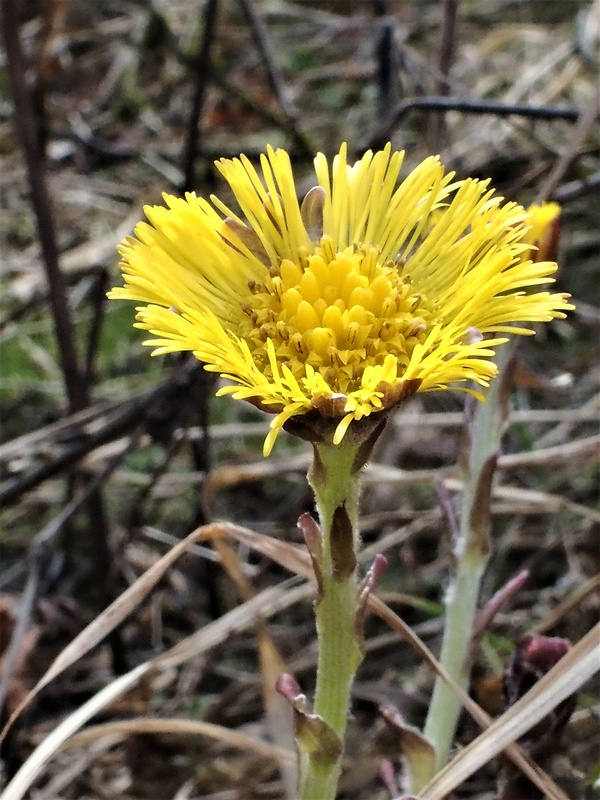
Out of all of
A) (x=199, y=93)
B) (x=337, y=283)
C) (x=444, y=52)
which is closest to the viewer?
(x=337, y=283)

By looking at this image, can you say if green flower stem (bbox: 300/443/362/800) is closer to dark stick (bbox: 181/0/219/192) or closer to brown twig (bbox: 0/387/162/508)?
brown twig (bbox: 0/387/162/508)

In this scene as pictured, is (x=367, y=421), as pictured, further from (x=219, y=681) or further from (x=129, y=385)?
(x=129, y=385)

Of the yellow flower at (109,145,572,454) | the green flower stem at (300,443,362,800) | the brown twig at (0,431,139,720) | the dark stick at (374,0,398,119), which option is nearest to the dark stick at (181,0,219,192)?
the dark stick at (374,0,398,119)

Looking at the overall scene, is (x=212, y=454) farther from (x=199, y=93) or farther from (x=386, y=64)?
(x=386, y=64)

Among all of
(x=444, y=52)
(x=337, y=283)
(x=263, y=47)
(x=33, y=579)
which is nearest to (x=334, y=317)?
(x=337, y=283)

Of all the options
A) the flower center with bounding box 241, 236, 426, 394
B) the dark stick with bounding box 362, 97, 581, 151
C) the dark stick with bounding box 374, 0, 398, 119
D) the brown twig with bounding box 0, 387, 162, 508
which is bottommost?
the brown twig with bounding box 0, 387, 162, 508

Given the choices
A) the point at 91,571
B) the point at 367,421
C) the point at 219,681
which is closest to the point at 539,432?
the point at 219,681

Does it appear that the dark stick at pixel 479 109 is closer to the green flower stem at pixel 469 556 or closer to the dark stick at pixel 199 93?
the dark stick at pixel 199 93
